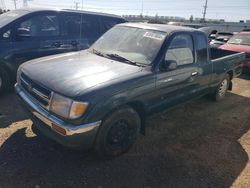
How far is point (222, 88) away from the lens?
6.29 m

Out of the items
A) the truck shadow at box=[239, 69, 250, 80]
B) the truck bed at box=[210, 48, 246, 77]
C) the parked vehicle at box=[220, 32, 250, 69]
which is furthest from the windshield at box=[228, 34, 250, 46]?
the truck bed at box=[210, 48, 246, 77]

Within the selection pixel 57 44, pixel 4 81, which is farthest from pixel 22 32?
pixel 4 81

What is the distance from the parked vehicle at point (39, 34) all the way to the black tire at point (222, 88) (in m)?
3.38

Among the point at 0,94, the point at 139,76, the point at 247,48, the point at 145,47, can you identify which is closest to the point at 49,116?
the point at 139,76

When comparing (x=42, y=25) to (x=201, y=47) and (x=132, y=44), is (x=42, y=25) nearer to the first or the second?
(x=132, y=44)

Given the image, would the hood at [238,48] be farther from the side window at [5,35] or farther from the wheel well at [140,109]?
the side window at [5,35]

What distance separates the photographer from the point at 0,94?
550 centimetres

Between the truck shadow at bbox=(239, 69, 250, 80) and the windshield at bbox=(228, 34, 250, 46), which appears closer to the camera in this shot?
the truck shadow at bbox=(239, 69, 250, 80)

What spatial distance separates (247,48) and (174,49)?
6.61 m

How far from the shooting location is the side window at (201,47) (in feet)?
15.5

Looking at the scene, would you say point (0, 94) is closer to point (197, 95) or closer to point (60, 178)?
point (60, 178)

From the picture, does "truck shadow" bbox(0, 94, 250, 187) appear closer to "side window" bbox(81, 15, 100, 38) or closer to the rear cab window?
the rear cab window

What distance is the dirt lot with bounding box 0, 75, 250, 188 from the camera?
3.14m

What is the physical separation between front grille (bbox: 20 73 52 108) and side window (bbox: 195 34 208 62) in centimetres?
284
